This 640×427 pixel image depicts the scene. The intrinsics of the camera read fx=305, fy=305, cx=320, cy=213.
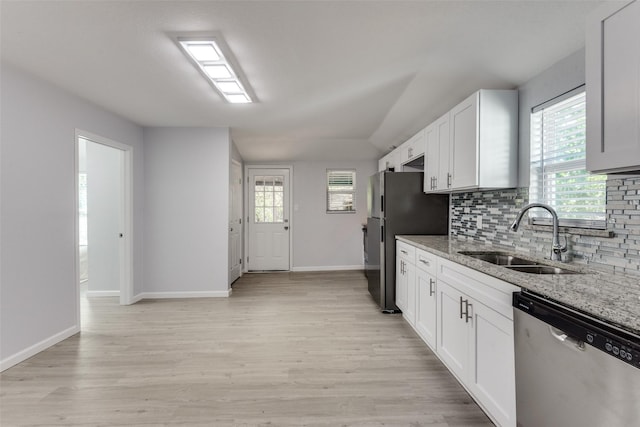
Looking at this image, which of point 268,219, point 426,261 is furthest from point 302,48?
point 268,219

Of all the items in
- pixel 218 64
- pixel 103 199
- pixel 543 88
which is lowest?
pixel 103 199

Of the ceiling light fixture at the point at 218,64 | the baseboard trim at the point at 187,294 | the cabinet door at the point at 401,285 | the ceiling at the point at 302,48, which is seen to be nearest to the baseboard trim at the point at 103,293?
the baseboard trim at the point at 187,294

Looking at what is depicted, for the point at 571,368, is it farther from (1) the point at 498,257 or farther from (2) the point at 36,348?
(2) the point at 36,348

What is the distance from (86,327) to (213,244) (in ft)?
5.34

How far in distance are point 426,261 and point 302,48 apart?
6.31 ft

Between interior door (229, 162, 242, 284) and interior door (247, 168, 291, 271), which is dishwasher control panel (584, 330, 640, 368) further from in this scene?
interior door (247, 168, 291, 271)

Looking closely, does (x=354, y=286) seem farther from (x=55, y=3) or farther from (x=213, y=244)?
(x=55, y=3)

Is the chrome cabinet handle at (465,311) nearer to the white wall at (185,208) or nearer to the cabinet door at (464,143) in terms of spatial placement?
the cabinet door at (464,143)

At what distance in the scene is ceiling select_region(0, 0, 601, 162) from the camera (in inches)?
66.4

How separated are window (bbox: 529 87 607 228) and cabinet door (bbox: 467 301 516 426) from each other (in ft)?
2.81

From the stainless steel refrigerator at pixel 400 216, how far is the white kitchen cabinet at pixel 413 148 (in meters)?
0.27

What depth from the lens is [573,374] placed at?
107cm

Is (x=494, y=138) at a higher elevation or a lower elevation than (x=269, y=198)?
higher

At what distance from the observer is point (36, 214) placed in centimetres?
259
